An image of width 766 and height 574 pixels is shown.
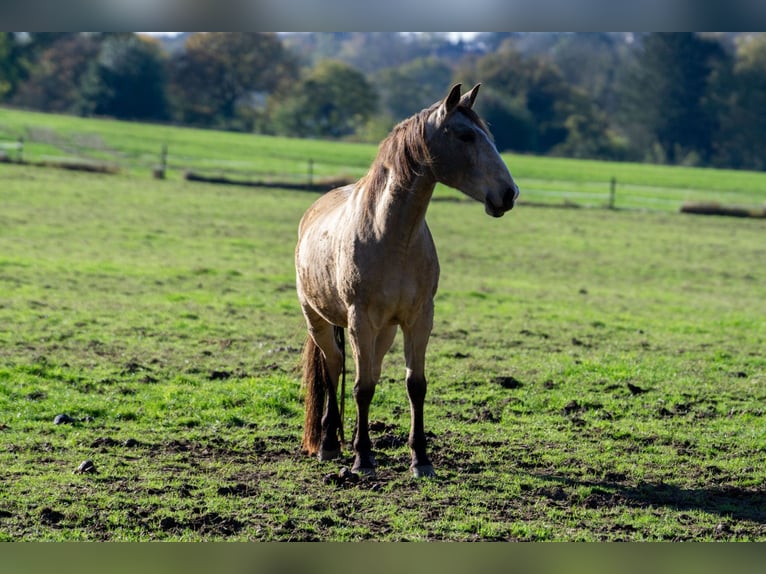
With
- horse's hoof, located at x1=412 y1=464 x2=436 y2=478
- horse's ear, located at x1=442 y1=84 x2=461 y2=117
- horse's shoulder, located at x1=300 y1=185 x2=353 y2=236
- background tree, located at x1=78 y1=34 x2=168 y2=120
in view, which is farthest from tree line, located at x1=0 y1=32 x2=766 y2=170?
horse's ear, located at x1=442 y1=84 x2=461 y2=117

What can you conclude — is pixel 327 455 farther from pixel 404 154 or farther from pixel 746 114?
pixel 746 114

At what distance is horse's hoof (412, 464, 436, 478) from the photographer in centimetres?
604

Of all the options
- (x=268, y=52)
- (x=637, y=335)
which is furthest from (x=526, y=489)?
(x=268, y=52)

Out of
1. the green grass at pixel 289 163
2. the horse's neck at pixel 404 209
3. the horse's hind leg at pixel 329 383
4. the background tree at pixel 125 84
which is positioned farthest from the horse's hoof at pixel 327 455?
the background tree at pixel 125 84

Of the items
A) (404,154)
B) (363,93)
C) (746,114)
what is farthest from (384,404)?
(363,93)

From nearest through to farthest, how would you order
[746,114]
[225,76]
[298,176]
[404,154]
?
[404,154]
[298,176]
[746,114]
[225,76]

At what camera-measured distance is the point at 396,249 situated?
5.86 meters

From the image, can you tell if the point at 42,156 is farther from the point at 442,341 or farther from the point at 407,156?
the point at 407,156

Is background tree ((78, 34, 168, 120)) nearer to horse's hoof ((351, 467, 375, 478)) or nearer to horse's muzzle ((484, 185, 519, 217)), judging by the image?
horse's hoof ((351, 467, 375, 478))

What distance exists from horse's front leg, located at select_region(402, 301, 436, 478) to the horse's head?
0.92m

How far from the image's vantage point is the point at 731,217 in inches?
1089

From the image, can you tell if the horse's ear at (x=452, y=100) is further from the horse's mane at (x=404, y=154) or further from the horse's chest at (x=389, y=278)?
the horse's chest at (x=389, y=278)

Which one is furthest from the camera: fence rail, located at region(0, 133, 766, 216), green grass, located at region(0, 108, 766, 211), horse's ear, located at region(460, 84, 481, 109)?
green grass, located at region(0, 108, 766, 211)

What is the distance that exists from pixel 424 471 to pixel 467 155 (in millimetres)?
2024
